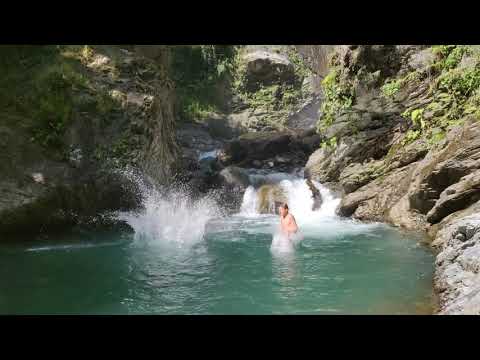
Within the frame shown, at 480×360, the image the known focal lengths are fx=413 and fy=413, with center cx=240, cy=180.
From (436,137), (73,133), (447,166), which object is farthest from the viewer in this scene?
(73,133)

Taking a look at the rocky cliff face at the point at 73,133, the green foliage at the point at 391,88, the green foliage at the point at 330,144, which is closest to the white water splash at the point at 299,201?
the green foliage at the point at 330,144

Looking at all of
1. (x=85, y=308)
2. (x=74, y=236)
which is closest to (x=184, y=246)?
(x=74, y=236)

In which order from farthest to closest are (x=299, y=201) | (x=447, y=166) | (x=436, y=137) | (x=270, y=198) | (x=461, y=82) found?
(x=270, y=198), (x=299, y=201), (x=436, y=137), (x=461, y=82), (x=447, y=166)

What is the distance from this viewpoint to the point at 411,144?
12.5 m

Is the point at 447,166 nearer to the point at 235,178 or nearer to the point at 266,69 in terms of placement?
the point at 235,178

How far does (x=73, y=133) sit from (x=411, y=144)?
999 cm

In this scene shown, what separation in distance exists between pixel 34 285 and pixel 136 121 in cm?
711

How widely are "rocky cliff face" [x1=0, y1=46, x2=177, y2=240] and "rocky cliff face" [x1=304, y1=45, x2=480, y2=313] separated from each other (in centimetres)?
656

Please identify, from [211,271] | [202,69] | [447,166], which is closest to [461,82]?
[447,166]

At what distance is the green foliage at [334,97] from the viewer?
51.1 ft

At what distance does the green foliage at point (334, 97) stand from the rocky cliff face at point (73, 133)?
624cm

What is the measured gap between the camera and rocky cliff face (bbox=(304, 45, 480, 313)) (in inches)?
326

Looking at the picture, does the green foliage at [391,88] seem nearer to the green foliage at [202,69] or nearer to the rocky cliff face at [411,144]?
the rocky cliff face at [411,144]
